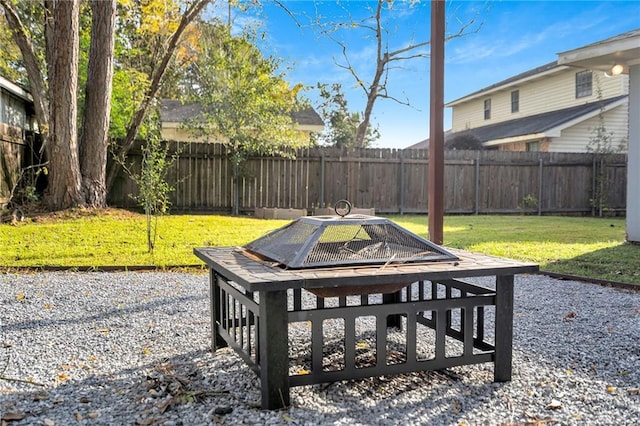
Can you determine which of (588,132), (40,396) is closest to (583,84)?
(588,132)

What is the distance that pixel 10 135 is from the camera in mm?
9234

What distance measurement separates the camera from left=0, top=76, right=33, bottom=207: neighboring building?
29.5 ft

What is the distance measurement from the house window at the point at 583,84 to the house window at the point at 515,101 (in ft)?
8.05

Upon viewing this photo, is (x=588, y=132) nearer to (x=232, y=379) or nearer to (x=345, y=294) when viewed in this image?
(x=345, y=294)

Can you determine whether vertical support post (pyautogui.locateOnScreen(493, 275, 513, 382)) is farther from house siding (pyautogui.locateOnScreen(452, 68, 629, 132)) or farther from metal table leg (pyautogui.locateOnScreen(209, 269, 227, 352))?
house siding (pyautogui.locateOnScreen(452, 68, 629, 132))

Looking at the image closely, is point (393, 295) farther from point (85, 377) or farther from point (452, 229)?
point (452, 229)

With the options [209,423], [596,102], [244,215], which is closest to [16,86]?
[244,215]

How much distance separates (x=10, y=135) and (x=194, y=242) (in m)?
4.63

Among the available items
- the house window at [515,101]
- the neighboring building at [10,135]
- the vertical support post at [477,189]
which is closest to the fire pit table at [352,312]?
the neighboring building at [10,135]

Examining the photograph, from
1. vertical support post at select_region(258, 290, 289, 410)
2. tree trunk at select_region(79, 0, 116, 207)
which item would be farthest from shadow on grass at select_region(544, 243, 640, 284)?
tree trunk at select_region(79, 0, 116, 207)

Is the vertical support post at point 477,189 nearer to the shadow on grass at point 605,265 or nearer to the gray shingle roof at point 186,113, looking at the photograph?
the shadow on grass at point 605,265

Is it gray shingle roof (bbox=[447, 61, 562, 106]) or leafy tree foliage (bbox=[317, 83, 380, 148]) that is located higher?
gray shingle roof (bbox=[447, 61, 562, 106])

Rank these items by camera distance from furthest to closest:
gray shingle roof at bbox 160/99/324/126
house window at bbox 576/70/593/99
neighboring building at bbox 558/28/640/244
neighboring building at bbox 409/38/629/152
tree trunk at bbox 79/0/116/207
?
1. gray shingle roof at bbox 160/99/324/126
2. house window at bbox 576/70/593/99
3. neighboring building at bbox 409/38/629/152
4. tree trunk at bbox 79/0/116/207
5. neighboring building at bbox 558/28/640/244

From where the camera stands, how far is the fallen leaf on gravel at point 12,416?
2062 millimetres
